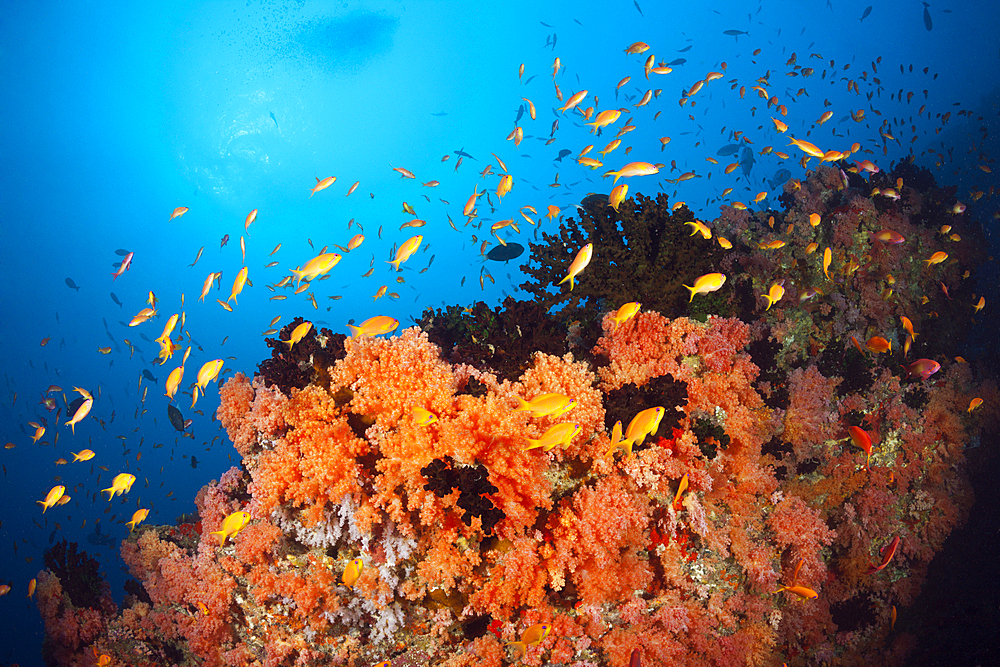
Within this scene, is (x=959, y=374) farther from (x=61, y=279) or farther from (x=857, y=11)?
(x=857, y=11)

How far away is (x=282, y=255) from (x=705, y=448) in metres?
68.7

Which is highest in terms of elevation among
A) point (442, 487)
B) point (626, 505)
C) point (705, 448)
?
point (442, 487)

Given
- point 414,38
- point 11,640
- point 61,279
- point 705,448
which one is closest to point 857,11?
point 414,38

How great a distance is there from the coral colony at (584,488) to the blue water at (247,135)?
20994 mm

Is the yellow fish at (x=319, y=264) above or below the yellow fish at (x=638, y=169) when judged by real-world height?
above

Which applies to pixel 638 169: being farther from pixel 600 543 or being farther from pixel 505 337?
pixel 600 543

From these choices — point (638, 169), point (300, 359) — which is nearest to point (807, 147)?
point (638, 169)

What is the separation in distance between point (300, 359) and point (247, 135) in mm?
51721

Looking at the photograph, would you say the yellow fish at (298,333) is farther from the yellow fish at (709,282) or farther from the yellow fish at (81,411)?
the yellow fish at (81,411)

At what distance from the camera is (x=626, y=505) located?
11.9ft

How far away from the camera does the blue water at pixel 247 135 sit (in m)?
34.2

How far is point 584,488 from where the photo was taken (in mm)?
3688

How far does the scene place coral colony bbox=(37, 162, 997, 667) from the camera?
11.6 feet

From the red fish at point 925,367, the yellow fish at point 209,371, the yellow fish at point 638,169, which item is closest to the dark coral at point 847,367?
the red fish at point 925,367
